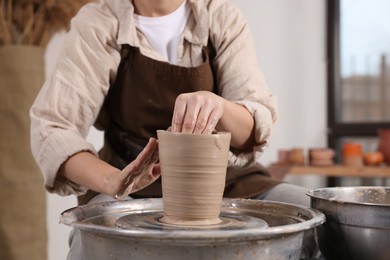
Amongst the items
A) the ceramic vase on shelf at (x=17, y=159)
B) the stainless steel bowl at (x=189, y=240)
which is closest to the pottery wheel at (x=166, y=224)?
the stainless steel bowl at (x=189, y=240)

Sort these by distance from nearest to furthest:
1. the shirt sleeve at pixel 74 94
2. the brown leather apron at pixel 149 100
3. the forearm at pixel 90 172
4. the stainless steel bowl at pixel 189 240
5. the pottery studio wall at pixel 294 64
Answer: the stainless steel bowl at pixel 189 240 → the forearm at pixel 90 172 → the shirt sleeve at pixel 74 94 → the brown leather apron at pixel 149 100 → the pottery studio wall at pixel 294 64

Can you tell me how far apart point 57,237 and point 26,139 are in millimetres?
531

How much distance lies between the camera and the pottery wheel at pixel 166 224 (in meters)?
0.87

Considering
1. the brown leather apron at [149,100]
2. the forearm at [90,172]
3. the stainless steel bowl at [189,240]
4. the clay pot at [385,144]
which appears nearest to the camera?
the stainless steel bowl at [189,240]

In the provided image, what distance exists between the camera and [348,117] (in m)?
3.49

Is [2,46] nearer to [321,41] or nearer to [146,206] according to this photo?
[146,206]

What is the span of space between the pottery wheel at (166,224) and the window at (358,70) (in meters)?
2.60

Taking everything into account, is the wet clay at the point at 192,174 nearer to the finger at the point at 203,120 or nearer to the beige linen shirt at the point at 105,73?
the finger at the point at 203,120

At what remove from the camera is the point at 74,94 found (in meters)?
1.32

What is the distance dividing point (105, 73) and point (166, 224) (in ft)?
Answer: 1.89

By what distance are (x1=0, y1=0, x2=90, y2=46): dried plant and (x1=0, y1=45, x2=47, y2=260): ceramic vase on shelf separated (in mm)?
64

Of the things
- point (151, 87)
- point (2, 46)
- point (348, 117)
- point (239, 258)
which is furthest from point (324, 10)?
point (239, 258)

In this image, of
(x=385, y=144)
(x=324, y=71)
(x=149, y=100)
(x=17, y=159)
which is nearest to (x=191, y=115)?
(x=149, y=100)

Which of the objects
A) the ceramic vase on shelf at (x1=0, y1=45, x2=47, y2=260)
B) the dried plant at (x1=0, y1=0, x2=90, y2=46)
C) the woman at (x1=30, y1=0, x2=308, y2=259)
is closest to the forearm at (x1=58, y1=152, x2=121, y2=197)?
the woman at (x1=30, y1=0, x2=308, y2=259)
